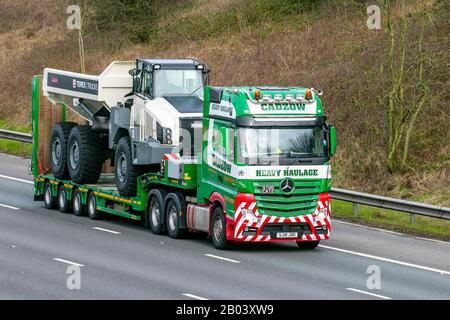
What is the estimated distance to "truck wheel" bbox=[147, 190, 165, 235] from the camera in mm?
26359

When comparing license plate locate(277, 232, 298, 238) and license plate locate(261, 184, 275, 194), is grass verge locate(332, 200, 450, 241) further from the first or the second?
license plate locate(261, 184, 275, 194)

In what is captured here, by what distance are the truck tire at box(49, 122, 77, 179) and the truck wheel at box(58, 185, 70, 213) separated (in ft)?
1.24

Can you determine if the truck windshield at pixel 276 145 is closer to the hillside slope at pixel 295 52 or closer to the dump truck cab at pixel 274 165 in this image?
the dump truck cab at pixel 274 165

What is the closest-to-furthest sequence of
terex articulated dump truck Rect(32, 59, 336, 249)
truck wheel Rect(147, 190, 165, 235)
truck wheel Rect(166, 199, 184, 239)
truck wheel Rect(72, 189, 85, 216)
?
1. terex articulated dump truck Rect(32, 59, 336, 249)
2. truck wheel Rect(166, 199, 184, 239)
3. truck wheel Rect(147, 190, 165, 235)
4. truck wheel Rect(72, 189, 85, 216)

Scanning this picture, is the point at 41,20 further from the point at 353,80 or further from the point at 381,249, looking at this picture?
the point at 381,249

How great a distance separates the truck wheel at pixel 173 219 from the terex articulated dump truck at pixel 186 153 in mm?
22

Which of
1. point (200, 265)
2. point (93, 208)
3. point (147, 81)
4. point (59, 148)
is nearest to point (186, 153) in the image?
point (147, 81)

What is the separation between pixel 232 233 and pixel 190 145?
329 cm

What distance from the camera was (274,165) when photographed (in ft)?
77.2

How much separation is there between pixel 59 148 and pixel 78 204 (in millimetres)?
1799

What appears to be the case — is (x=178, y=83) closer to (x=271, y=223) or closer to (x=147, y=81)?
(x=147, y=81)

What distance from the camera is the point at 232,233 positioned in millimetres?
23750

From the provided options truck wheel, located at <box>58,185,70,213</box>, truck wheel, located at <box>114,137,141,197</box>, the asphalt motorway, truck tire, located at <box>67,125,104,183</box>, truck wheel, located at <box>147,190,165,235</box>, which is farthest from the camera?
truck wheel, located at <box>58,185,70,213</box>

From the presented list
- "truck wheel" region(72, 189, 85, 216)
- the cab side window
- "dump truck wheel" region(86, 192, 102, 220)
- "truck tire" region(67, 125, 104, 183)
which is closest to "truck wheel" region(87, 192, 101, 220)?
"dump truck wheel" region(86, 192, 102, 220)
